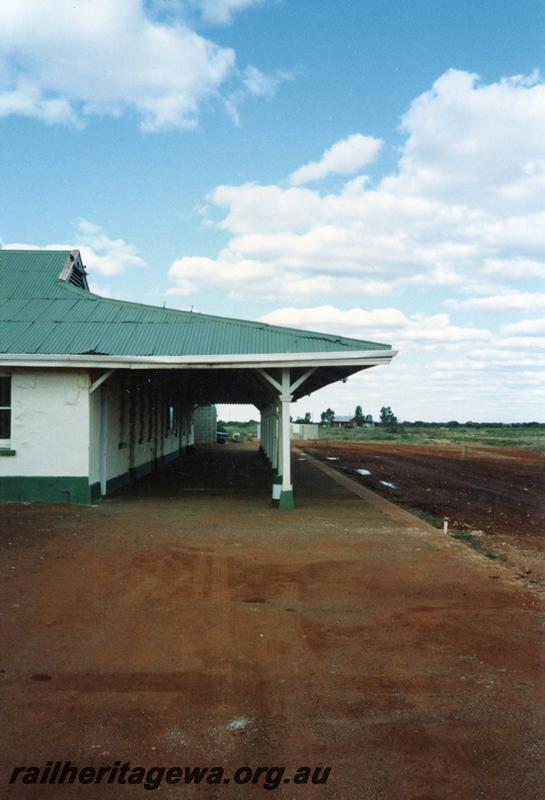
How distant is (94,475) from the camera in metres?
14.8

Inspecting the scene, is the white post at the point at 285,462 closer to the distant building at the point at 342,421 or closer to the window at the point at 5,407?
the window at the point at 5,407

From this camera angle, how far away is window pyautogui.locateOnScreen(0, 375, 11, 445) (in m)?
14.3

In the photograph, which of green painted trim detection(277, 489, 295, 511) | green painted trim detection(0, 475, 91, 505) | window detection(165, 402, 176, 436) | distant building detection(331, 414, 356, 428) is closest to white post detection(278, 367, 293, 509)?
green painted trim detection(277, 489, 295, 511)

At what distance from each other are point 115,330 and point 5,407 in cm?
281

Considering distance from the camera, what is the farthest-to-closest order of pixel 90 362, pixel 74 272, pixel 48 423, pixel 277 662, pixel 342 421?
pixel 342 421 < pixel 74 272 < pixel 48 423 < pixel 90 362 < pixel 277 662

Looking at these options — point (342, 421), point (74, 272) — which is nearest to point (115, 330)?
point (74, 272)

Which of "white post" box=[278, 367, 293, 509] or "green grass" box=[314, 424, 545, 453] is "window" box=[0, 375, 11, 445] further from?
"green grass" box=[314, 424, 545, 453]

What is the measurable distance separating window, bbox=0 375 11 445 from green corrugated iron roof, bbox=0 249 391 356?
780 mm

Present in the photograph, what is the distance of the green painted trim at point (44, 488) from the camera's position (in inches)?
552

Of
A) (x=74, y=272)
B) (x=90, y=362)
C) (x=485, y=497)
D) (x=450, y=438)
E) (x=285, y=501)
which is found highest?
(x=74, y=272)

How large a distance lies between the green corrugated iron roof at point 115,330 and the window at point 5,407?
78 centimetres

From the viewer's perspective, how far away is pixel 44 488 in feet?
46.0

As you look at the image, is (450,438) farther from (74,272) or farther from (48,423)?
(48,423)

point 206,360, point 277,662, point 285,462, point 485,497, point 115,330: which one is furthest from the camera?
point 485,497
